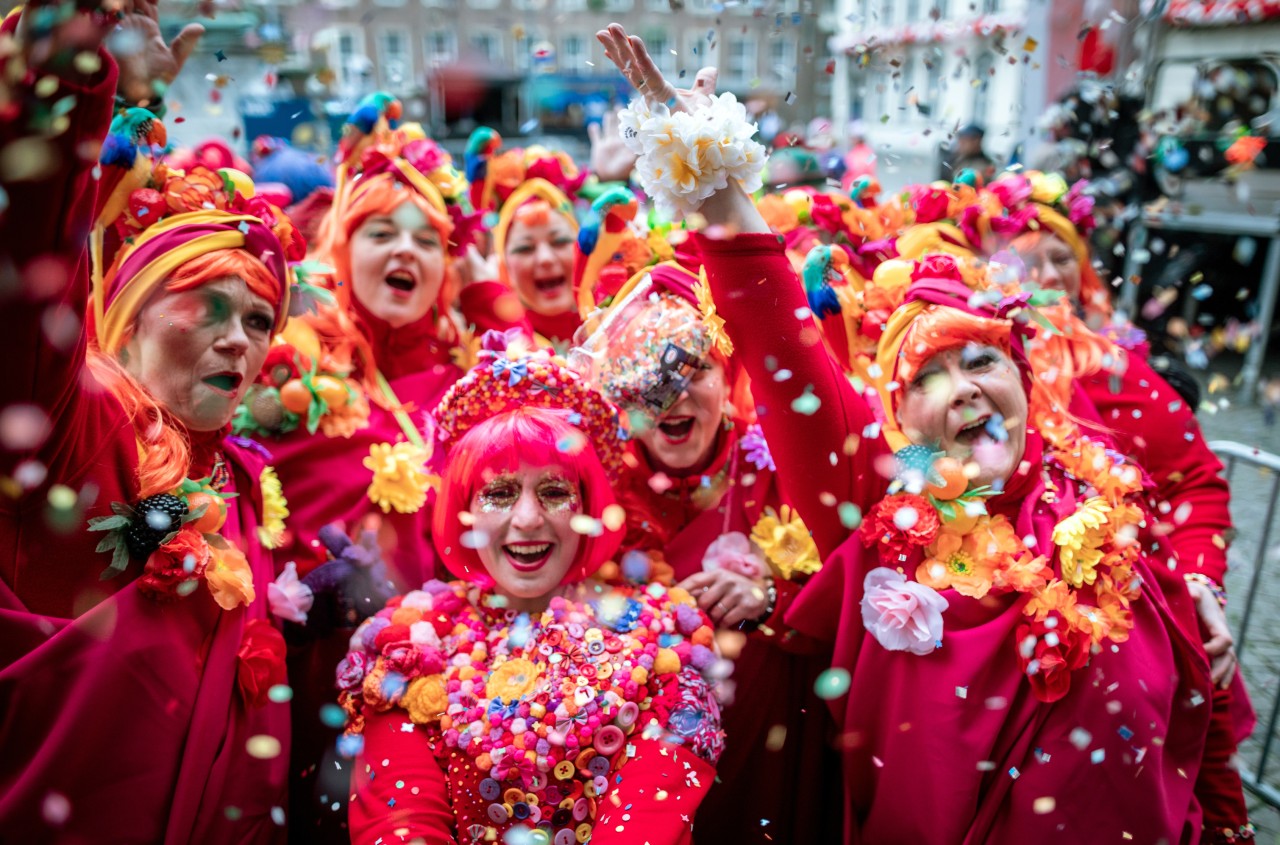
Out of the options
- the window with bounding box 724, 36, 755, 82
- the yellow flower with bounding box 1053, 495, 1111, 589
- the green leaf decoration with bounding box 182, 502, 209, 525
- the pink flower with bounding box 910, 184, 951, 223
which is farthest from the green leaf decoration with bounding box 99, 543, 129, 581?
the window with bounding box 724, 36, 755, 82

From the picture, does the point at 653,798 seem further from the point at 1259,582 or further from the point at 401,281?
the point at 1259,582

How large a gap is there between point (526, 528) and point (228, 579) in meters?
0.67

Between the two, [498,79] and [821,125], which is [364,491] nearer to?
[821,125]

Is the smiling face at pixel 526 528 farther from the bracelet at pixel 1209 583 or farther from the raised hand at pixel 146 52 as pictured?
the bracelet at pixel 1209 583

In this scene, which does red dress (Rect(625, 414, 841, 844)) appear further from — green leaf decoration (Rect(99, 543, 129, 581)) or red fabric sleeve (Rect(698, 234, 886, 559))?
green leaf decoration (Rect(99, 543, 129, 581))

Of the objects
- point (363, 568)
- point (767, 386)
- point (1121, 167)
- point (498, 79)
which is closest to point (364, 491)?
point (363, 568)

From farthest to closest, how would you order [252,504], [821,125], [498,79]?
1. [498,79]
2. [821,125]
3. [252,504]

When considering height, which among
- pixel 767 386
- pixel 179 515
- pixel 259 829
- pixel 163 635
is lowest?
pixel 259 829

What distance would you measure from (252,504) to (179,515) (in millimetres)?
434

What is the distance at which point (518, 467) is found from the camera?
2.03m

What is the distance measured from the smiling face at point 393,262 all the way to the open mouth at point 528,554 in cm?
151

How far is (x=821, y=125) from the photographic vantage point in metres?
2.77

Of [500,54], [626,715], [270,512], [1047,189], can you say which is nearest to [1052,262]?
[1047,189]

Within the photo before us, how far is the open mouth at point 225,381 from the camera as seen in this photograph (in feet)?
6.87
